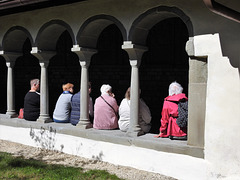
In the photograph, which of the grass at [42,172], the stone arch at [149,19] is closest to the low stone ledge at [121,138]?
the grass at [42,172]

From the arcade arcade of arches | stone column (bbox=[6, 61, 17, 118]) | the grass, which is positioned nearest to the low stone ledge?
the arcade arcade of arches

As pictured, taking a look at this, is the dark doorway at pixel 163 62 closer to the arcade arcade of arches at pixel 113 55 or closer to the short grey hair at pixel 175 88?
the arcade arcade of arches at pixel 113 55

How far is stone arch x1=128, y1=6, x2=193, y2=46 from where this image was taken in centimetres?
480

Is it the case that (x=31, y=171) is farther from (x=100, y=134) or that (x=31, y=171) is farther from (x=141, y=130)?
(x=141, y=130)

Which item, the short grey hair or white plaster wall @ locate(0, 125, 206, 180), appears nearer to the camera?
white plaster wall @ locate(0, 125, 206, 180)

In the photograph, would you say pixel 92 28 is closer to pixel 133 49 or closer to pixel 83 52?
pixel 83 52

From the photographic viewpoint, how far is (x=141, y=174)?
5.06 metres

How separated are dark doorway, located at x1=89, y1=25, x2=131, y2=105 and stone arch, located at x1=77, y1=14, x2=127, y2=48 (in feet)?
9.56

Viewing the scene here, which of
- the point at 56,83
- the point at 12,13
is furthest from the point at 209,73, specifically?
the point at 56,83

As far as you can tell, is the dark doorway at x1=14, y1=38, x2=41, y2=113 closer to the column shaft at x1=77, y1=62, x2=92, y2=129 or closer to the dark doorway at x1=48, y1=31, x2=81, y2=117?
the dark doorway at x1=48, y1=31, x2=81, y2=117

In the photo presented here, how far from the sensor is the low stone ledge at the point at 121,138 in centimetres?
477

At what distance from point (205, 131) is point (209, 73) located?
86cm

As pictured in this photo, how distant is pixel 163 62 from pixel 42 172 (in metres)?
4.75

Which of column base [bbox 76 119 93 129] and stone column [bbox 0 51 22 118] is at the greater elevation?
stone column [bbox 0 51 22 118]
